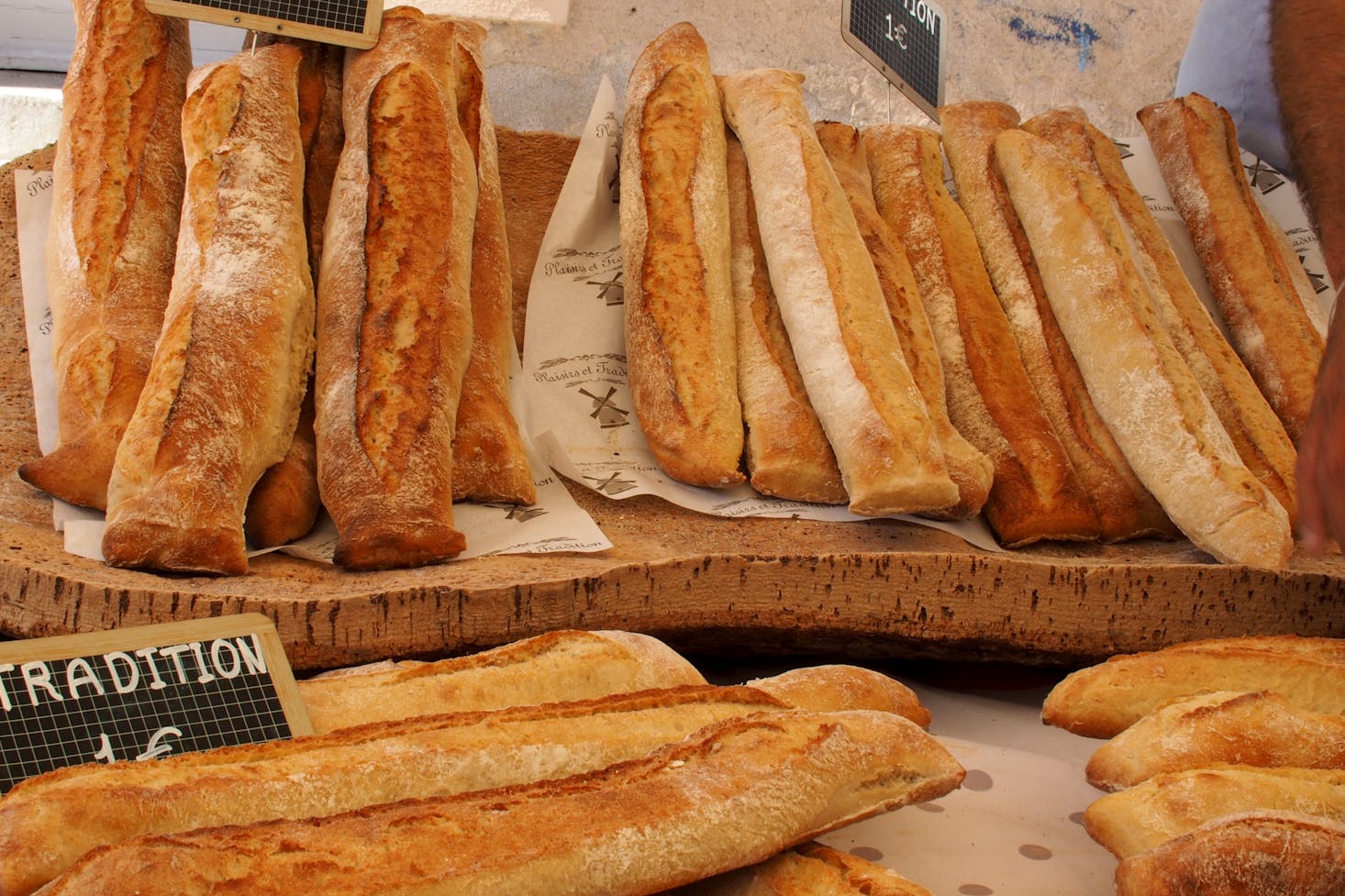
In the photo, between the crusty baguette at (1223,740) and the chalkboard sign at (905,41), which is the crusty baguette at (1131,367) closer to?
the chalkboard sign at (905,41)

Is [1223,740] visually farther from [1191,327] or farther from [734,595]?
[1191,327]

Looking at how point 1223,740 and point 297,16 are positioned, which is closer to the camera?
point 1223,740

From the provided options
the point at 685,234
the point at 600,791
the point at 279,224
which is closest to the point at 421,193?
the point at 279,224

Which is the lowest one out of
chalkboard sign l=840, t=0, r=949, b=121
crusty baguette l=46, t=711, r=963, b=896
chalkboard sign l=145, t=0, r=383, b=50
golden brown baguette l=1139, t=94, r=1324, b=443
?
crusty baguette l=46, t=711, r=963, b=896

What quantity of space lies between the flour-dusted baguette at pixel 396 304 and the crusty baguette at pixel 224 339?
0.07 m

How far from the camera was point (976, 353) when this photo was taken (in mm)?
1959

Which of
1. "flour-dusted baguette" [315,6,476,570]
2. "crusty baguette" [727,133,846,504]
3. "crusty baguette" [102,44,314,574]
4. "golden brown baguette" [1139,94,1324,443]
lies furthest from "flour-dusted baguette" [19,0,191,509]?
"golden brown baguette" [1139,94,1324,443]

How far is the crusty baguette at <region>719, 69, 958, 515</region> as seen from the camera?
5.45 feet

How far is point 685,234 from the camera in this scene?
6.56 ft

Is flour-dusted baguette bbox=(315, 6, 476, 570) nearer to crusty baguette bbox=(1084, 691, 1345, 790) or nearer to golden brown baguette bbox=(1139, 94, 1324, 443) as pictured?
crusty baguette bbox=(1084, 691, 1345, 790)

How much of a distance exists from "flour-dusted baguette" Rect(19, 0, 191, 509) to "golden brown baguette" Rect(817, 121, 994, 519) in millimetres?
1136

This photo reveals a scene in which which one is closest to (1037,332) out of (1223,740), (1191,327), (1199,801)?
(1191,327)

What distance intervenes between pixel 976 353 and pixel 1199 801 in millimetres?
1077

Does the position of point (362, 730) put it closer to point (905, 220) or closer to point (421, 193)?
point (421, 193)
